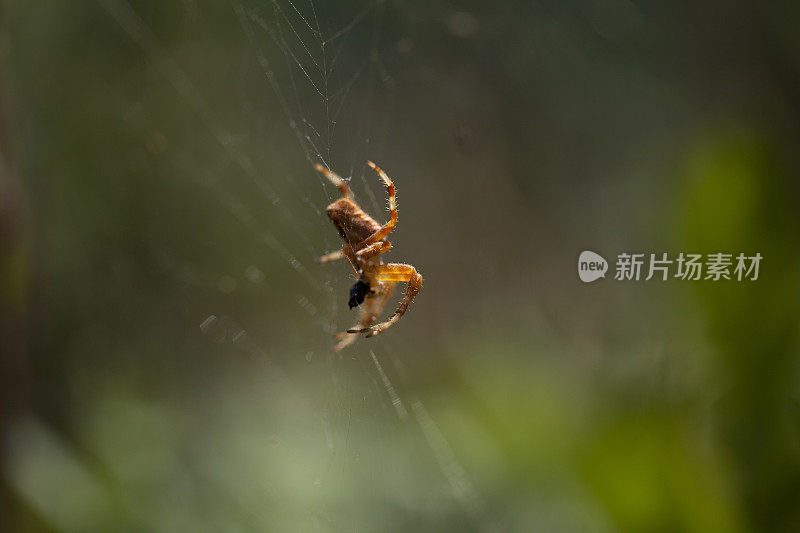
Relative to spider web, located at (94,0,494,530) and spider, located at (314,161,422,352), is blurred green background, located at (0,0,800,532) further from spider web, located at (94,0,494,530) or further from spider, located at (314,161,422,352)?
spider, located at (314,161,422,352)

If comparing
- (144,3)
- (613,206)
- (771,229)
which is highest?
(144,3)

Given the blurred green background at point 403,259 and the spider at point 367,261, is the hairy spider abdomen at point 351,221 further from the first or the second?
the blurred green background at point 403,259

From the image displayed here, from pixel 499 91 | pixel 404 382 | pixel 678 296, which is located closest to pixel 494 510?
pixel 678 296

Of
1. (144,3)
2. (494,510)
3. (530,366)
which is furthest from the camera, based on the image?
(144,3)

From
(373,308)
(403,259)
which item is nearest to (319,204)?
(403,259)

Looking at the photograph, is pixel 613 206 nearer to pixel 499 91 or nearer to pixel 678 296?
pixel 499 91

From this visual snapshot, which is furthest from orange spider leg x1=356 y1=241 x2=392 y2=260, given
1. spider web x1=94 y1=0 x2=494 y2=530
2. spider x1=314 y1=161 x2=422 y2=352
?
spider web x1=94 y1=0 x2=494 y2=530

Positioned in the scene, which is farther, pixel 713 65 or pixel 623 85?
pixel 623 85
